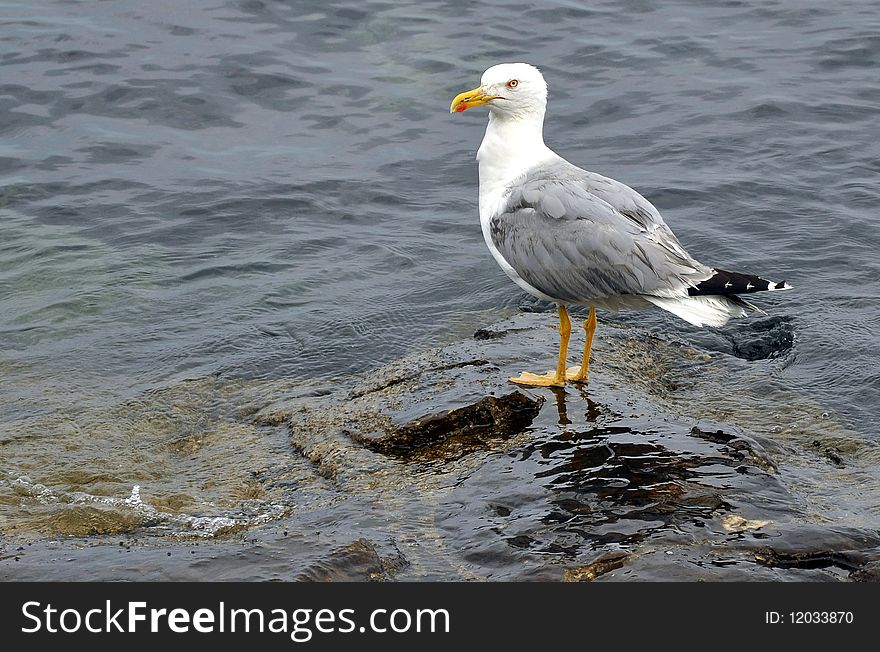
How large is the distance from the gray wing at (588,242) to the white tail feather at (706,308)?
66 millimetres

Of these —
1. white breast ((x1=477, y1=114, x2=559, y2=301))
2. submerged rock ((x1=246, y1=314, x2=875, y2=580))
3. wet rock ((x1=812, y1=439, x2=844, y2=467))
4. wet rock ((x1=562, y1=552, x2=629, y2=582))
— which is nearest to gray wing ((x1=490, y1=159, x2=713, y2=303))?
white breast ((x1=477, y1=114, x2=559, y2=301))

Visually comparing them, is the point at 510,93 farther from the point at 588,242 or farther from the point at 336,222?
the point at 336,222

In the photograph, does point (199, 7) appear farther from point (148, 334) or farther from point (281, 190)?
point (148, 334)

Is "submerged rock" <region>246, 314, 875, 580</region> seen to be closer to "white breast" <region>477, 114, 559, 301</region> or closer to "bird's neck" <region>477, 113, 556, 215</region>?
"white breast" <region>477, 114, 559, 301</region>

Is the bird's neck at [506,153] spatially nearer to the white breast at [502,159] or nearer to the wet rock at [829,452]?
the white breast at [502,159]

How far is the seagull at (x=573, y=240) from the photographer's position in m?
6.65

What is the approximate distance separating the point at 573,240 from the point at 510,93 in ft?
4.55

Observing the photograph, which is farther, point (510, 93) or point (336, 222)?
point (336, 222)

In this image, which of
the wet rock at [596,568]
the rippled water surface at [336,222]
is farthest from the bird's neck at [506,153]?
the wet rock at [596,568]

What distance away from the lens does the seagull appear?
21.8 ft

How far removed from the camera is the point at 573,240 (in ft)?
22.7

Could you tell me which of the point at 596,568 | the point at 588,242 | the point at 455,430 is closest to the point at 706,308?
the point at 588,242

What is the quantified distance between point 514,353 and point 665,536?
269 cm
